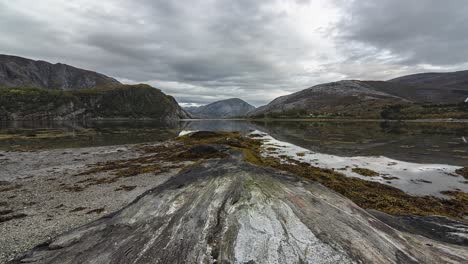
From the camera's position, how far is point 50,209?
14625 millimetres

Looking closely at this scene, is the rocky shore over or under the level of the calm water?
over

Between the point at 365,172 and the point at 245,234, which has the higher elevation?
the point at 245,234

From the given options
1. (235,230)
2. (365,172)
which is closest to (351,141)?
(365,172)

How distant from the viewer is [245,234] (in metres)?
6.83

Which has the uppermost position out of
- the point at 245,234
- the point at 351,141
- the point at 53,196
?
the point at 245,234

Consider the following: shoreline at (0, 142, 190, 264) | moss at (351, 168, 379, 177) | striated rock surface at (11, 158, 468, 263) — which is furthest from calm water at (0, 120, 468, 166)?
striated rock surface at (11, 158, 468, 263)

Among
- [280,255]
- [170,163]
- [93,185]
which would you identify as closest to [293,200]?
[280,255]

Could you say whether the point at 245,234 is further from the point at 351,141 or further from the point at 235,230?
the point at 351,141

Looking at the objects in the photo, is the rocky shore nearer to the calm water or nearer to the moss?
the moss

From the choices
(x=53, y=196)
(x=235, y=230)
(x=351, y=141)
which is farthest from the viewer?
(x=351, y=141)

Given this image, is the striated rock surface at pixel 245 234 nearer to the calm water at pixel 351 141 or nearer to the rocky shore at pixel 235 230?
the rocky shore at pixel 235 230

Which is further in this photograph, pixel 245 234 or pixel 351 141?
pixel 351 141

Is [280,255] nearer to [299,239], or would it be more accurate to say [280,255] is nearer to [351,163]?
[299,239]

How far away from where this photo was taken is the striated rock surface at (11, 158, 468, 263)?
6406mm
